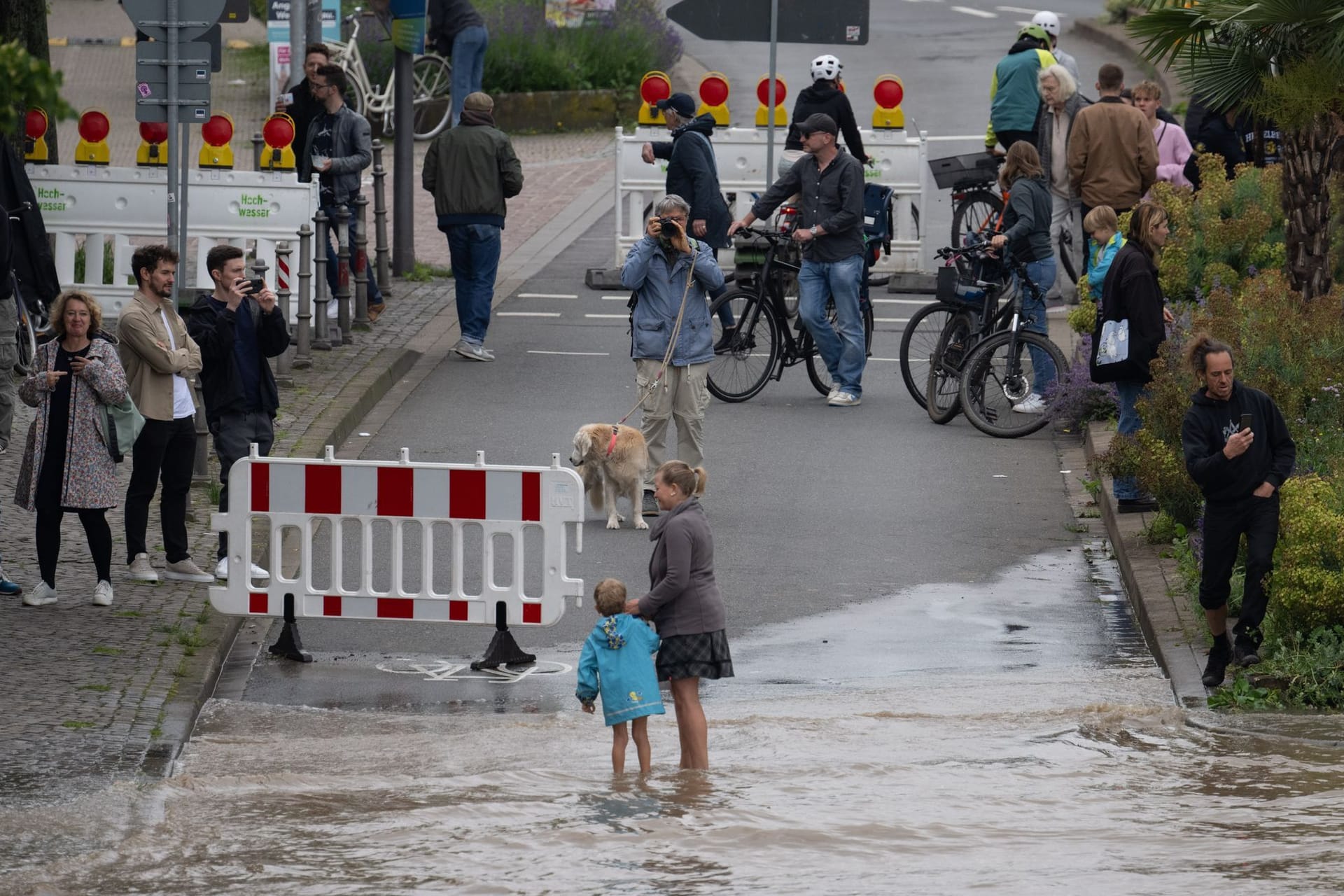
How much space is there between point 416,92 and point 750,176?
10.5 meters

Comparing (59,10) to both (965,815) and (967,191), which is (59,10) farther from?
(965,815)

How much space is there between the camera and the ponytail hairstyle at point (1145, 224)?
12.8 meters

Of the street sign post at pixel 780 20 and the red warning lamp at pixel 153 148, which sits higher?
the street sign post at pixel 780 20

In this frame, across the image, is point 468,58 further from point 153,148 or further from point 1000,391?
point 1000,391

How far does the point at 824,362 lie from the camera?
17344 millimetres

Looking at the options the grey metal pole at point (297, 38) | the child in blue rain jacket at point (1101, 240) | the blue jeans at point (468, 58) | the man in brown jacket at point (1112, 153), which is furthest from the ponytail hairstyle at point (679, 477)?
the blue jeans at point (468, 58)

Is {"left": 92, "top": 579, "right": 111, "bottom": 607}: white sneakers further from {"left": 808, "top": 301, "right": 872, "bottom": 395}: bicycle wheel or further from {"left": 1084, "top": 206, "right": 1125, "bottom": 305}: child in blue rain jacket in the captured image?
{"left": 808, "top": 301, "right": 872, "bottom": 395}: bicycle wheel

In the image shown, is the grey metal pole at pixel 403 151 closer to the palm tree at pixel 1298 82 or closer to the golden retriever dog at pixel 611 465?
the palm tree at pixel 1298 82

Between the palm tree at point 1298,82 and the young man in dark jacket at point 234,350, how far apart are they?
6865mm

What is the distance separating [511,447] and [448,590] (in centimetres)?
350

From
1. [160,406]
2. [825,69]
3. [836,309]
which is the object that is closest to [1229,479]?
[160,406]

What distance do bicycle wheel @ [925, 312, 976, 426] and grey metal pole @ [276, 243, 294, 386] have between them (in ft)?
15.1

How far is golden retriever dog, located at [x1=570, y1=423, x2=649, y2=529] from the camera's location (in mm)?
12641

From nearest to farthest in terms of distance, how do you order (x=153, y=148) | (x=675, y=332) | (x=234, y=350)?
(x=234, y=350)
(x=675, y=332)
(x=153, y=148)
